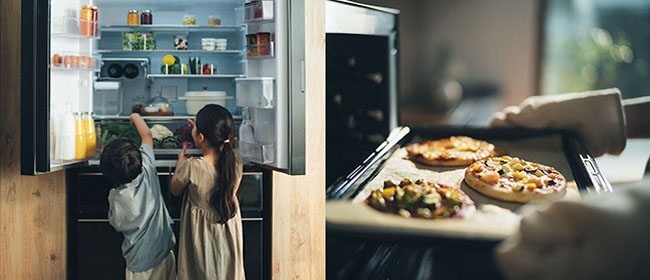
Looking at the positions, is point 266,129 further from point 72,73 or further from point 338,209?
point 72,73

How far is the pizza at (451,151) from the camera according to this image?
2.07 m

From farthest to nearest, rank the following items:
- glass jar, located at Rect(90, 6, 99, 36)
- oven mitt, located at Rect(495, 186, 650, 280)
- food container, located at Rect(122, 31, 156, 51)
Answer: food container, located at Rect(122, 31, 156, 51)
glass jar, located at Rect(90, 6, 99, 36)
oven mitt, located at Rect(495, 186, 650, 280)

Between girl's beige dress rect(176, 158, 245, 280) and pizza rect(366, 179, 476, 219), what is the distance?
0.54 m

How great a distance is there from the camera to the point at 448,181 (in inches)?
77.5

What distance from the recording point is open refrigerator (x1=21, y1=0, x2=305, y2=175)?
1.77 metres

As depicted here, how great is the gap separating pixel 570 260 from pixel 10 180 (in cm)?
204

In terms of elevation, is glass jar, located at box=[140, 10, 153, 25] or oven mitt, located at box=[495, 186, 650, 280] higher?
glass jar, located at box=[140, 10, 153, 25]

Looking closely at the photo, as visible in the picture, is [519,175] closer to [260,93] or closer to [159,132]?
[260,93]

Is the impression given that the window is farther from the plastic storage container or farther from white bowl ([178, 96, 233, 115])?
the plastic storage container

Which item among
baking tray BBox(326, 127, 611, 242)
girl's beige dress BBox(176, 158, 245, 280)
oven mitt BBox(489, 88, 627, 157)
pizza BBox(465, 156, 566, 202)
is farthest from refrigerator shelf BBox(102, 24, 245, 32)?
oven mitt BBox(489, 88, 627, 157)

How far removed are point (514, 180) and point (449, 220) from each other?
1.14 feet

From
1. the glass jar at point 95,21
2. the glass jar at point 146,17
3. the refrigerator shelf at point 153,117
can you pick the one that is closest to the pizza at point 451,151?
the refrigerator shelf at point 153,117

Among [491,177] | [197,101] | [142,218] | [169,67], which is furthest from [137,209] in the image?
[491,177]

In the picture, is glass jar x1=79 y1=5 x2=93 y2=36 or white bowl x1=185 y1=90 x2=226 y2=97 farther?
white bowl x1=185 y1=90 x2=226 y2=97
